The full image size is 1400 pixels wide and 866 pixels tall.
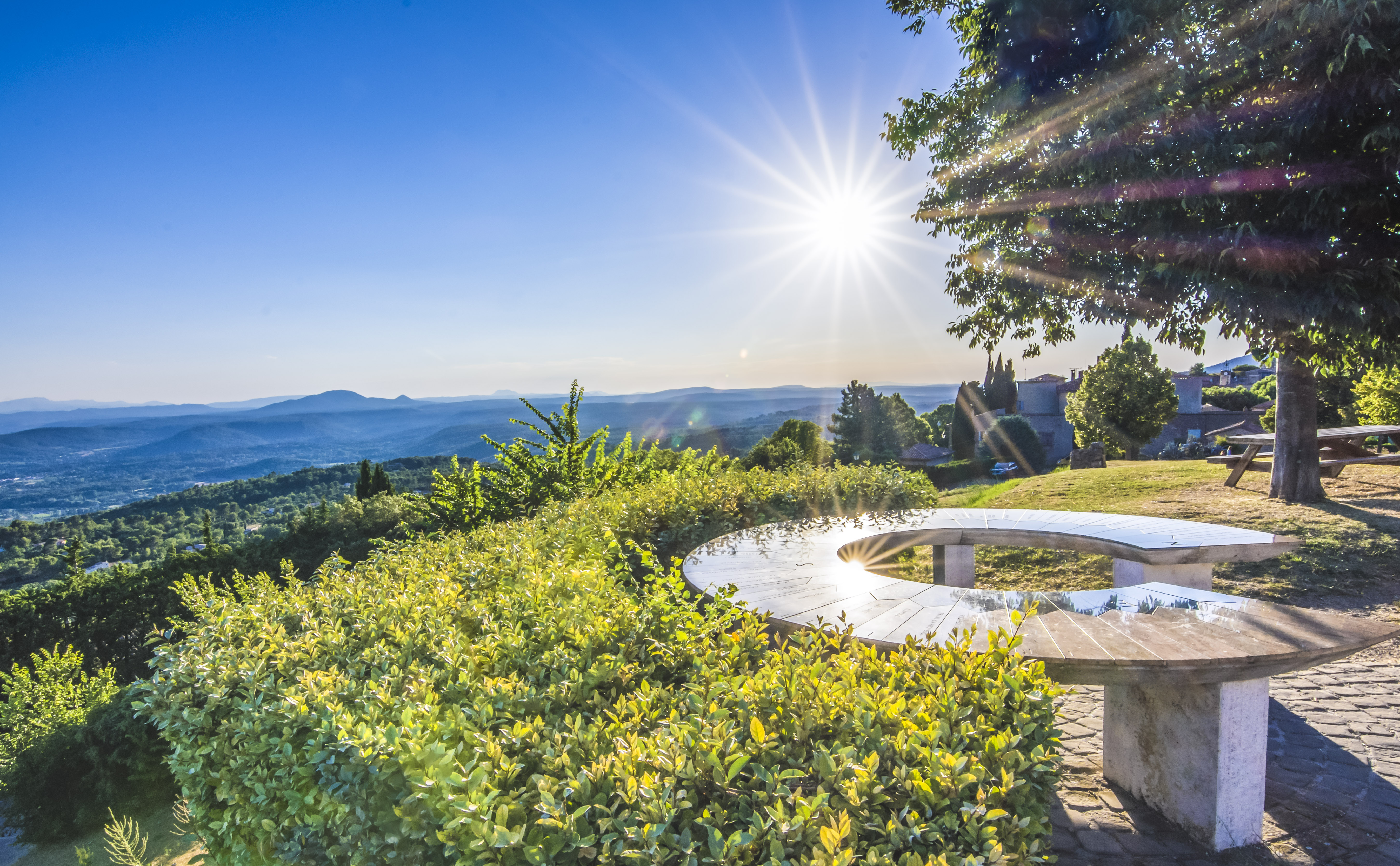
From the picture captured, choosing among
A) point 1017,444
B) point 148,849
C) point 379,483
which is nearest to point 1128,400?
point 1017,444

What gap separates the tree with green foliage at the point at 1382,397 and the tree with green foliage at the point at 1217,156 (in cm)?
1024

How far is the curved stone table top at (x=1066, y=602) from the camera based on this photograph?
2.30 meters

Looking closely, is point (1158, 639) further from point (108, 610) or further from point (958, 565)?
point (108, 610)

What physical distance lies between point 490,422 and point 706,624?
491ft

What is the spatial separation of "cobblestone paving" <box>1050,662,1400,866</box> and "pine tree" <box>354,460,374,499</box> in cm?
2040

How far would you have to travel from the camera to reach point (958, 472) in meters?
32.3

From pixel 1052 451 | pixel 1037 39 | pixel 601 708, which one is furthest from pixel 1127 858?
pixel 1052 451

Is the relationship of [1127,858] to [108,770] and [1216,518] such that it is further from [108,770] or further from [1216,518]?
[108,770]

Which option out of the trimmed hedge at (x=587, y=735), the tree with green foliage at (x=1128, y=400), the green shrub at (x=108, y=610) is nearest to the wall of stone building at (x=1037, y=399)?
the tree with green foliage at (x=1128, y=400)

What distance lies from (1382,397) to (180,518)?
58781mm

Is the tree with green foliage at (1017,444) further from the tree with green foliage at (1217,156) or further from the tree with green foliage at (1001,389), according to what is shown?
the tree with green foliage at (1217,156)

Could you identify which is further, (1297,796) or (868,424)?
(868,424)

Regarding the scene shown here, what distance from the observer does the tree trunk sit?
29.3 ft

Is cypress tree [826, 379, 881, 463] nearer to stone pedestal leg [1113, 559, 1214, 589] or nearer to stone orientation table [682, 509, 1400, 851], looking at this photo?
stone pedestal leg [1113, 559, 1214, 589]
